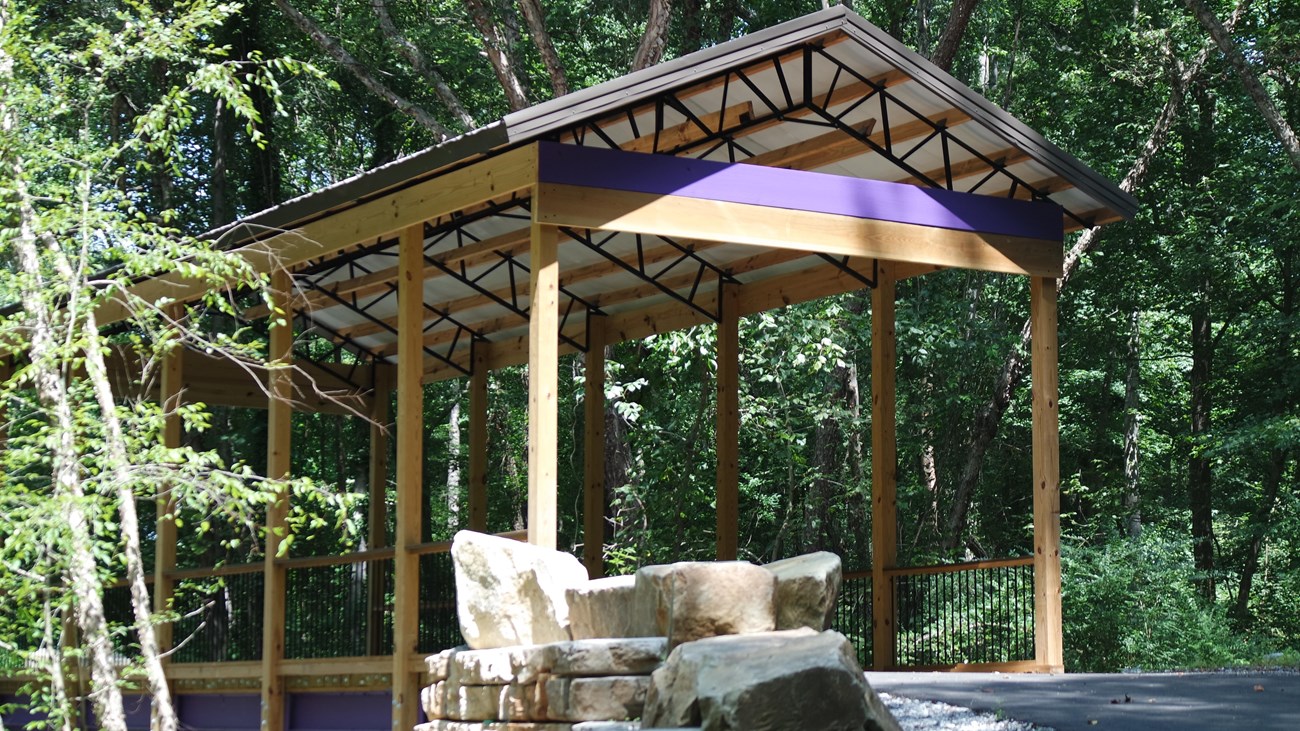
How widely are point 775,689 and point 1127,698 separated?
2913mm

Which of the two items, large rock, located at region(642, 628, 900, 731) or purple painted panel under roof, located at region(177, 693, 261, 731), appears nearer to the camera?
large rock, located at region(642, 628, 900, 731)

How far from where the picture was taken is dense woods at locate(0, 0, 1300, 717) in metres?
18.2

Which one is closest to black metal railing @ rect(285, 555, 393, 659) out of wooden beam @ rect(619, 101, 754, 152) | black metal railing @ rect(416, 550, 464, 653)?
black metal railing @ rect(416, 550, 464, 653)

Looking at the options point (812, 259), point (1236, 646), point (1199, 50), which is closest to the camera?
point (812, 259)

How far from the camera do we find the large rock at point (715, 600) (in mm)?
7059

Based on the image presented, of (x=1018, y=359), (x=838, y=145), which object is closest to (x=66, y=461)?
(x=838, y=145)

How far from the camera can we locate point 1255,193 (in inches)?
825

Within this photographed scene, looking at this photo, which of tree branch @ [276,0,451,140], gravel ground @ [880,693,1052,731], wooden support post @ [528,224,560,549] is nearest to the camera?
gravel ground @ [880,693,1052,731]

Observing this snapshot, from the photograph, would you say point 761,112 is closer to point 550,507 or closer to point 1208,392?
point 550,507

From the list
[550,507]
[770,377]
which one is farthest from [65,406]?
[770,377]

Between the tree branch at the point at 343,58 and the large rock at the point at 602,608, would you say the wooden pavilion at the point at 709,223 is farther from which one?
the tree branch at the point at 343,58

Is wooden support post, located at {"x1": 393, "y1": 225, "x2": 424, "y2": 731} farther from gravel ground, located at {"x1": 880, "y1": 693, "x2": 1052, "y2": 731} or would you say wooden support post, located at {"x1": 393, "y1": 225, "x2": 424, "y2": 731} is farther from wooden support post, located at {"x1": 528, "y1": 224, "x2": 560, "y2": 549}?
gravel ground, located at {"x1": 880, "y1": 693, "x2": 1052, "y2": 731}

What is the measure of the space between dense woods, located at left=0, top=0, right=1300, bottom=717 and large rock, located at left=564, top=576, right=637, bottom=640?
848 centimetres

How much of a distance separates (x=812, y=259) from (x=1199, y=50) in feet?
35.6
